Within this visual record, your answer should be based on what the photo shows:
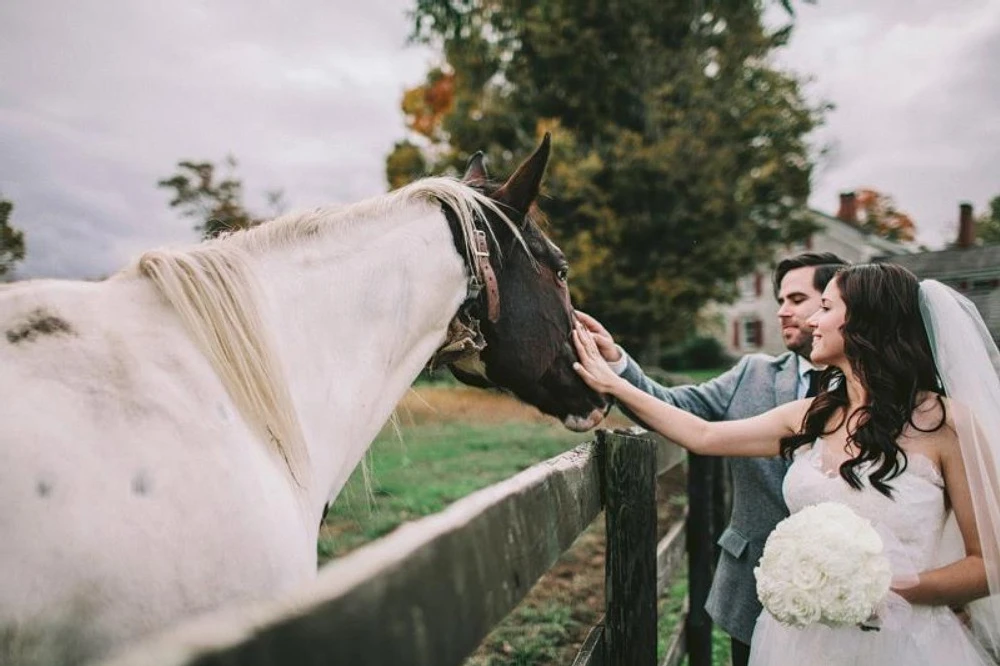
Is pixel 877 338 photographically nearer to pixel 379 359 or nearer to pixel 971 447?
pixel 971 447

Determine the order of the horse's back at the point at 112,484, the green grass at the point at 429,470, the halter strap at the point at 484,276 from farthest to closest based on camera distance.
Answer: the green grass at the point at 429,470 → the halter strap at the point at 484,276 → the horse's back at the point at 112,484

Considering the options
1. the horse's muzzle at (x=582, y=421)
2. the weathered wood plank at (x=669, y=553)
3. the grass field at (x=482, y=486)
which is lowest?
the grass field at (x=482, y=486)

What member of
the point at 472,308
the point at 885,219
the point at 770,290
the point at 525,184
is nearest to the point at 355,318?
the point at 472,308

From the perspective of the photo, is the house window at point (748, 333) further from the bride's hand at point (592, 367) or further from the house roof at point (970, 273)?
the bride's hand at point (592, 367)

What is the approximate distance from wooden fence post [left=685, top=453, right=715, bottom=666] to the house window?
38.9 meters

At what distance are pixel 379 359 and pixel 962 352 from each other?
2.02 metres

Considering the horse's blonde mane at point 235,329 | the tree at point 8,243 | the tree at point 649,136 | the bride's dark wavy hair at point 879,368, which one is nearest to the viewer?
the horse's blonde mane at point 235,329

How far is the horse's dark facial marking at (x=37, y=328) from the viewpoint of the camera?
4.43 feet

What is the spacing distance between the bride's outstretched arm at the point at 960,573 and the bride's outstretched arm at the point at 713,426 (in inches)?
20.8

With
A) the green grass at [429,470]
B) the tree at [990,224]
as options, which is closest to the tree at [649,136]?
the green grass at [429,470]

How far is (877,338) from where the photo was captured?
7.19ft

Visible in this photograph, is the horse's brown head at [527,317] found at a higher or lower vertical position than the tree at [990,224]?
lower

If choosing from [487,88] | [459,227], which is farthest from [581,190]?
[459,227]

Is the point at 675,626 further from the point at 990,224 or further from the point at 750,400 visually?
the point at 990,224
